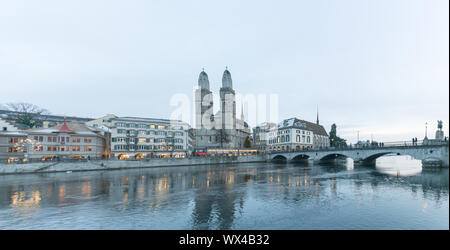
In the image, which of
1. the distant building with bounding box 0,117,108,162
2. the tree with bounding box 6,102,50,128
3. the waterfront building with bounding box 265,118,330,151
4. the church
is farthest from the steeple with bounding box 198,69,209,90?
the tree with bounding box 6,102,50,128

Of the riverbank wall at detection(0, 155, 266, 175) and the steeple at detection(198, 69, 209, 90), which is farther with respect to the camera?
the steeple at detection(198, 69, 209, 90)

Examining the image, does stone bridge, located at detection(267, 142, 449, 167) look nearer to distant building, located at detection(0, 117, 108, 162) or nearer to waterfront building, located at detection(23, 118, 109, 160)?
waterfront building, located at detection(23, 118, 109, 160)

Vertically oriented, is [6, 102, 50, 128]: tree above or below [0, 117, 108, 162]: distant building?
above

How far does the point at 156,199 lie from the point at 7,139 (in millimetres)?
76560

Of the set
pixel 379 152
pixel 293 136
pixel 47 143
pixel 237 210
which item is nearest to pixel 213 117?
pixel 293 136

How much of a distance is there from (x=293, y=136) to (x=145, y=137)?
7296 cm

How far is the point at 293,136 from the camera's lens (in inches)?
4968

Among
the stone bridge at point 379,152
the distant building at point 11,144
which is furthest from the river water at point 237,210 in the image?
the distant building at point 11,144

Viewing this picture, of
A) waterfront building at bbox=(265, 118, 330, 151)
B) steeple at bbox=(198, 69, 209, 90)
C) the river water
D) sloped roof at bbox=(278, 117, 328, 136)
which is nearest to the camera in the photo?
the river water

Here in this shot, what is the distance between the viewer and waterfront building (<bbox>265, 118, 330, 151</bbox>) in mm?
126875

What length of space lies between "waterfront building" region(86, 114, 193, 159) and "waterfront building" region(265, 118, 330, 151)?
174 feet

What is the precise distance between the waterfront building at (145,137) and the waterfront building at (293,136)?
52.9 metres
